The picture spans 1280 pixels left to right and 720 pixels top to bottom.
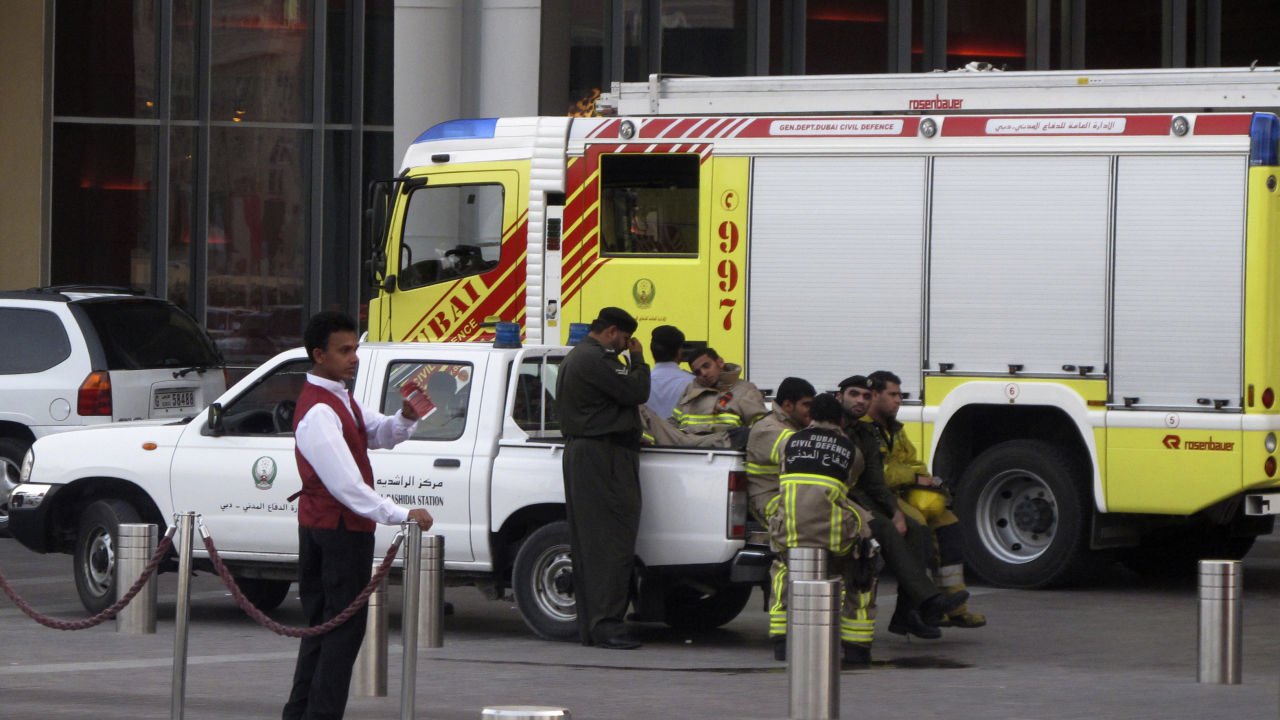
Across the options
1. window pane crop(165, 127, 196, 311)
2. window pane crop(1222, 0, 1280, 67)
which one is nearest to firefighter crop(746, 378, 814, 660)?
window pane crop(165, 127, 196, 311)

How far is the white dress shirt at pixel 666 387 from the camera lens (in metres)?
12.9

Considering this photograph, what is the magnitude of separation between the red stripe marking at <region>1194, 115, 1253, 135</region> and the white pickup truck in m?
4.61

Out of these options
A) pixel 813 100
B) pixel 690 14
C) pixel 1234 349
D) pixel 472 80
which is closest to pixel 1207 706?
pixel 1234 349

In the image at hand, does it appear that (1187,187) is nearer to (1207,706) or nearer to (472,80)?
(1207,706)

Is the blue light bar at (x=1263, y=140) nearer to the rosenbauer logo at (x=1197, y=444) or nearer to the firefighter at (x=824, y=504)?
the rosenbauer logo at (x=1197, y=444)

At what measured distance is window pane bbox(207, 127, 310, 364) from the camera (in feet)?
95.9

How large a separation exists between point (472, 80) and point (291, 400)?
1255 cm

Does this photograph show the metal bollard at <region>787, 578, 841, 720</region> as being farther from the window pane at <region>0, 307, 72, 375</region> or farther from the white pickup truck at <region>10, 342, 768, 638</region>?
the window pane at <region>0, 307, 72, 375</region>

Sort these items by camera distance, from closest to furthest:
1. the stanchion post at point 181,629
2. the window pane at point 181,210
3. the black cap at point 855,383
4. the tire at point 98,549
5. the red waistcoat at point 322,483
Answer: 1. the red waistcoat at point 322,483
2. the stanchion post at point 181,629
3. the black cap at point 855,383
4. the tire at point 98,549
5. the window pane at point 181,210

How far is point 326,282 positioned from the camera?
29500mm

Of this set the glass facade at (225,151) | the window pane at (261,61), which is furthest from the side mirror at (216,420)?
the window pane at (261,61)

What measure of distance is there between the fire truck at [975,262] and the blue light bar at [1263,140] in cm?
1

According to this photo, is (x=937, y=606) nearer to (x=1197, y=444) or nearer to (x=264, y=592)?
(x=1197, y=444)

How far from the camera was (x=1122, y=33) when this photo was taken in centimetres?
3052
